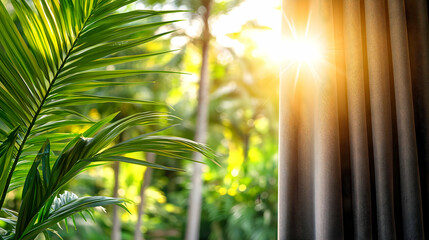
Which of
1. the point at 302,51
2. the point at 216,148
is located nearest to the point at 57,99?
the point at 302,51

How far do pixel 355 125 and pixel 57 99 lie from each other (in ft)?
2.31

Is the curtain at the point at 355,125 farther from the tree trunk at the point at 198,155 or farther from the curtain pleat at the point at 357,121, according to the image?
the tree trunk at the point at 198,155

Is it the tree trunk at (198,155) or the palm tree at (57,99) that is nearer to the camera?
the palm tree at (57,99)

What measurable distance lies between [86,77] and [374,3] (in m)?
0.75

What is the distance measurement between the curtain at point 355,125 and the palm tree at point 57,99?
33 cm

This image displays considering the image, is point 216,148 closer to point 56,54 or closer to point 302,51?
point 302,51

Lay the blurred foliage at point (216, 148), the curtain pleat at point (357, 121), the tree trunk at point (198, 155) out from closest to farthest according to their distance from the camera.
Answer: the curtain pleat at point (357, 121) < the blurred foliage at point (216, 148) < the tree trunk at point (198, 155)

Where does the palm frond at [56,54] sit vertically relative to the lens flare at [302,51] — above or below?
below

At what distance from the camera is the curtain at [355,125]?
868mm

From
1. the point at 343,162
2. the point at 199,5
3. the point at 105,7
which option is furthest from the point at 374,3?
the point at 199,5

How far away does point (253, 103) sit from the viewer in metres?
9.54

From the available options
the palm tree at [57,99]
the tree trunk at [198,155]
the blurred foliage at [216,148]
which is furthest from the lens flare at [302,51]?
the tree trunk at [198,155]

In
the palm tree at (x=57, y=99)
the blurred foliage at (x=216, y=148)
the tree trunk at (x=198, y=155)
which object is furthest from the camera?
the tree trunk at (x=198, y=155)

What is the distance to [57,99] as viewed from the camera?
2.45ft
